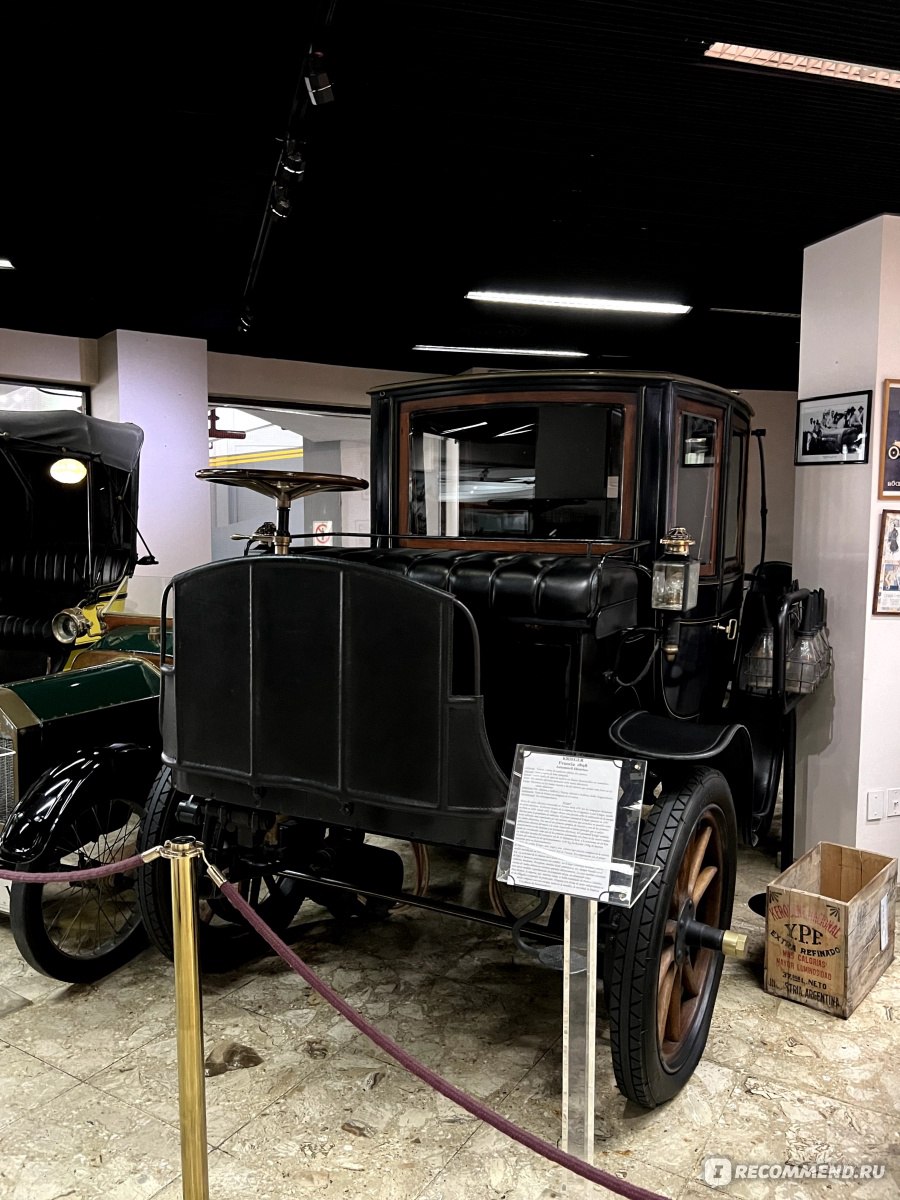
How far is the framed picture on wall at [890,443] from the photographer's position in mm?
3605

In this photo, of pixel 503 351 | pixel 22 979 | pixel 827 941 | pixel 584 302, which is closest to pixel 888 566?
pixel 827 941

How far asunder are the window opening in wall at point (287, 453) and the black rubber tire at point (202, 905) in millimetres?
5345

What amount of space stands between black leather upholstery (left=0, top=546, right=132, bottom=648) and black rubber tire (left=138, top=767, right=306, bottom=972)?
→ 1994mm

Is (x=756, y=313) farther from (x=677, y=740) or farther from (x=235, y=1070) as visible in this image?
(x=235, y=1070)

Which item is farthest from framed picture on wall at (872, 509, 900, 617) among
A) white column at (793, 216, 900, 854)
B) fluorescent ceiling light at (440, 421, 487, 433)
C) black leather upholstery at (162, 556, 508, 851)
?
black leather upholstery at (162, 556, 508, 851)

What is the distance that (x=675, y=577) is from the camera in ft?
8.83

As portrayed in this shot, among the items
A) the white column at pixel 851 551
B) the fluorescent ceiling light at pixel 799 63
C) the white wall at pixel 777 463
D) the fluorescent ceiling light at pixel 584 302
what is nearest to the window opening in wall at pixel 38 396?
the fluorescent ceiling light at pixel 584 302

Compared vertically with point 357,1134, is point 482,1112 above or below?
above

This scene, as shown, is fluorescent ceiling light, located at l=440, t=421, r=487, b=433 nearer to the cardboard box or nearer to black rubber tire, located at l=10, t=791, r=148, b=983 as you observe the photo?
black rubber tire, located at l=10, t=791, r=148, b=983

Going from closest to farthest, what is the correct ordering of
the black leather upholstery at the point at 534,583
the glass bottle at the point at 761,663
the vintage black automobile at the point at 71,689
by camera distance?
1. the black leather upholstery at the point at 534,583
2. the vintage black automobile at the point at 71,689
3. the glass bottle at the point at 761,663

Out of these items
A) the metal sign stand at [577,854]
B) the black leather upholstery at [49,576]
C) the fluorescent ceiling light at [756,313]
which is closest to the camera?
the metal sign stand at [577,854]

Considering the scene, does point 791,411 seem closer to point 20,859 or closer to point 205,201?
point 205,201

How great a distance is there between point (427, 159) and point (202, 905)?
144 inches

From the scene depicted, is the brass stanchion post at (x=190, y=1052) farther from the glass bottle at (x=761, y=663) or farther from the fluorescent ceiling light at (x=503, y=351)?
the fluorescent ceiling light at (x=503, y=351)
